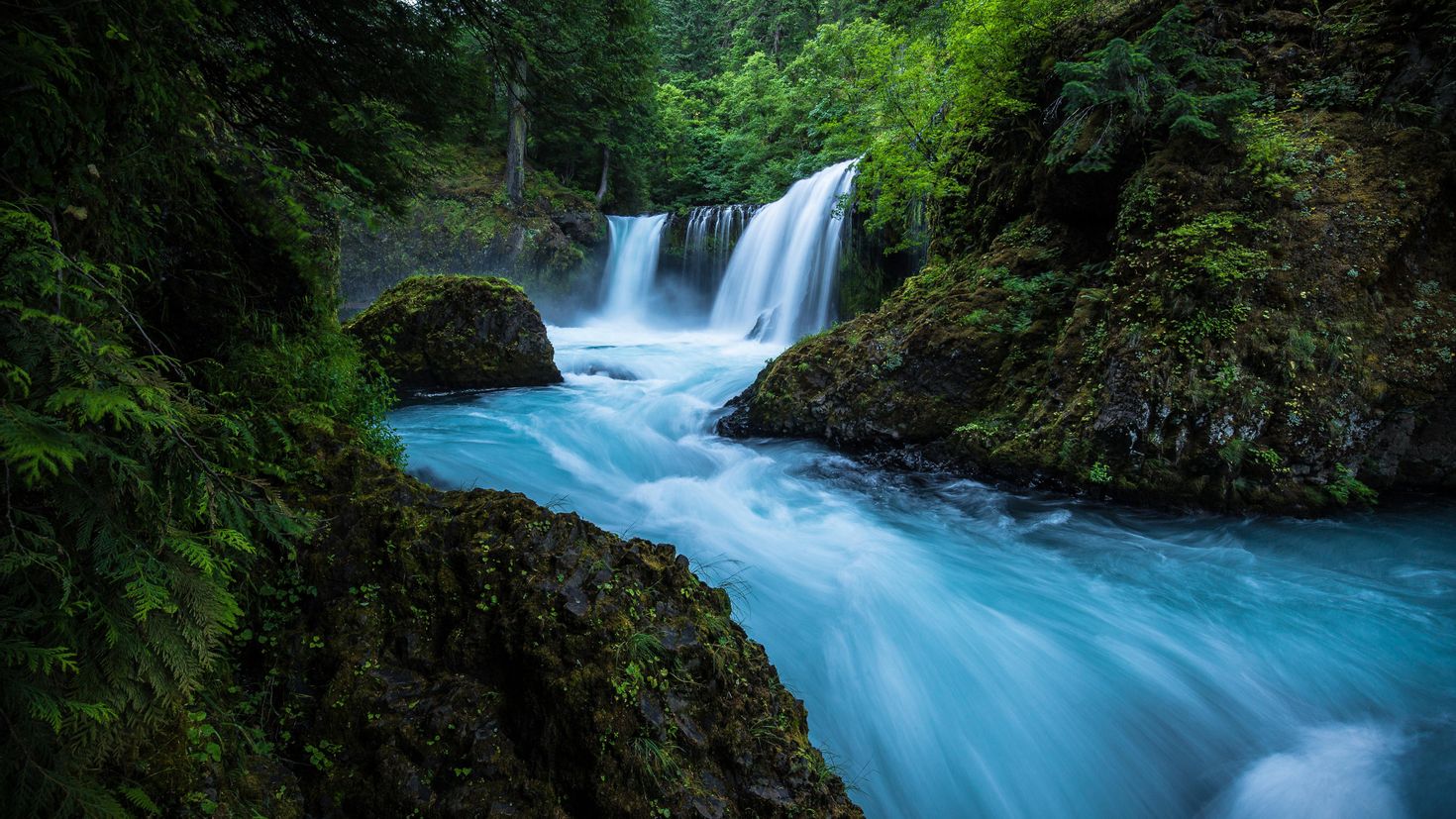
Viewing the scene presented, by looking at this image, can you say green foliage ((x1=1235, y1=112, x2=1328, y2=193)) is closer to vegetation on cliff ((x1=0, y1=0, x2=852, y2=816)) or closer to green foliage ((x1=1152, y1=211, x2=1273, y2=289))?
green foliage ((x1=1152, y1=211, x2=1273, y2=289))

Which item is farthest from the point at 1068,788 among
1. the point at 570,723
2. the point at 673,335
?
the point at 673,335

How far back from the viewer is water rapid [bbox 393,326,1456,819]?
332 cm

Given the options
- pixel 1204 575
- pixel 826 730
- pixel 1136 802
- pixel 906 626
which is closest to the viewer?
pixel 1136 802

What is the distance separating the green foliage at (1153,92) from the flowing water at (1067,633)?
409cm

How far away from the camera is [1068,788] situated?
3.30 metres

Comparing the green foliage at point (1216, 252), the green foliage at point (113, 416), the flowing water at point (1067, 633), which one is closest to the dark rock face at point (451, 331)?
the flowing water at point (1067, 633)

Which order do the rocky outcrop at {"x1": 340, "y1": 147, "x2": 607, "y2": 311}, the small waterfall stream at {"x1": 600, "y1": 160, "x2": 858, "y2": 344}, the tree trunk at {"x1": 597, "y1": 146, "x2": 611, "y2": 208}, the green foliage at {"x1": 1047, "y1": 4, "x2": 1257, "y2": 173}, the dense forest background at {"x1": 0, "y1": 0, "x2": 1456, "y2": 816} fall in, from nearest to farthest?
the dense forest background at {"x1": 0, "y1": 0, "x2": 1456, "y2": 816} < the green foliage at {"x1": 1047, "y1": 4, "x2": 1257, "y2": 173} < the small waterfall stream at {"x1": 600, "y1": 160, "x2": 858, "y2": 344} < the rocky outcrop at {"x1": 340, "y1": 147, "x2": 607, "y2": 311} < the tree trunk at {"x1": 597, "y1": 146, "x2": 611, "y2": 208}

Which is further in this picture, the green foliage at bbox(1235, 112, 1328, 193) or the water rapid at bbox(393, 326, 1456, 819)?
the green foliage at bbox(1235, 112, 1328, 193)

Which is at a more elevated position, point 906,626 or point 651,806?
point 651,806

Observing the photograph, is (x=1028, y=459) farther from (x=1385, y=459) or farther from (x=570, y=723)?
(x=570, y=723)

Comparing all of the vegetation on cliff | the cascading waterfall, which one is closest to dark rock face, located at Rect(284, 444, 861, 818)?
the vegetation on cliff

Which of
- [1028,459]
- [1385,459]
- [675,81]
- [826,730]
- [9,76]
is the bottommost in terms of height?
[826,730]

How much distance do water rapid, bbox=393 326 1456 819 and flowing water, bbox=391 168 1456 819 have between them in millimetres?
17

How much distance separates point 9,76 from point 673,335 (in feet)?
55.0
